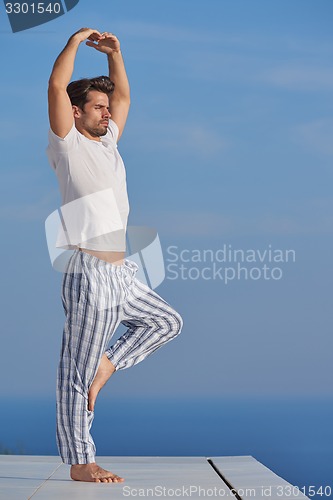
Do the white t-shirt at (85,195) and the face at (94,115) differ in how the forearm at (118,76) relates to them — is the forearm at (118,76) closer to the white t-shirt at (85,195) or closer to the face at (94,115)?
the face at (94,115)

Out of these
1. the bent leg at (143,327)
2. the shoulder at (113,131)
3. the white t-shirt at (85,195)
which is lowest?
the bent leg at (143,327)

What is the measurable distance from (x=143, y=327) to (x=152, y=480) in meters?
0.52

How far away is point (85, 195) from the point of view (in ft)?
9.41

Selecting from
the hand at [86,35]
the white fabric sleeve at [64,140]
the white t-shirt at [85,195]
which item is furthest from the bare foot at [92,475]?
the hand at [86,35]

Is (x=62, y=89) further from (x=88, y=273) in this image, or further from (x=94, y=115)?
(x=88, y=273)

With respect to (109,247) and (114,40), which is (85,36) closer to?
(114,40)

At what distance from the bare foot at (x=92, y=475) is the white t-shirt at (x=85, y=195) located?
29.0 inches

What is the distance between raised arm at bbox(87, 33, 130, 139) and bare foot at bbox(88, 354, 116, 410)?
0.84 metres

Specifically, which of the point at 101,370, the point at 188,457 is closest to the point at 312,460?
the point at 188,457

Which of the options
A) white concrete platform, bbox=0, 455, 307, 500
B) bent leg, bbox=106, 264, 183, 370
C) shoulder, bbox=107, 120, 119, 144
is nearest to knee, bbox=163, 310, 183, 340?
bent leg, bbox=106, 264, 183, 370

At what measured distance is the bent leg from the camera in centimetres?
297

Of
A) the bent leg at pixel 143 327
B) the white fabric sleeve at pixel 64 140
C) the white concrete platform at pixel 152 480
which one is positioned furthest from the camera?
the bent leg at pixel 143 327

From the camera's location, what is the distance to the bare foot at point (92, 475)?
9.63ft

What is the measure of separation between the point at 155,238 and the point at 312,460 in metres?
4.46
